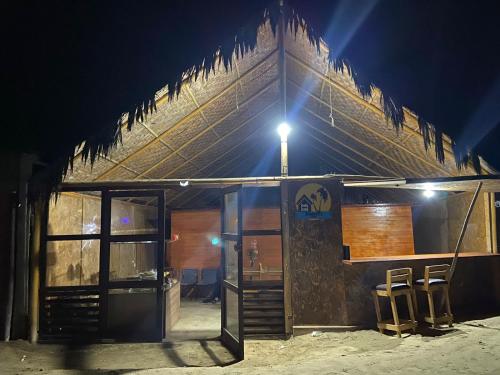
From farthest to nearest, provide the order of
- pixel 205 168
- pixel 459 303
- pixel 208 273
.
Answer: pixel 208 273 → pixel 205 168 → pixel 459 303

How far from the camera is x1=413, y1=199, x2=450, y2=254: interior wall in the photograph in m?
10.5

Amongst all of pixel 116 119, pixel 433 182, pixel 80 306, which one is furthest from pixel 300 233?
pixel 80 306

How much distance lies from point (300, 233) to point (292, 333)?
72.6 inches

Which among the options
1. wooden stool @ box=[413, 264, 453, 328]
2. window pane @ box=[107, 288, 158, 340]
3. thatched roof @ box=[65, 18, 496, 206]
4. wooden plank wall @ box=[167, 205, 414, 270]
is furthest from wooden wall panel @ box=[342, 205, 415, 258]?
window pane @ box=[107, 288, 158, 340]

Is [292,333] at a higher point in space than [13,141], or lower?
lower

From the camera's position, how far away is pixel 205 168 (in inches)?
407

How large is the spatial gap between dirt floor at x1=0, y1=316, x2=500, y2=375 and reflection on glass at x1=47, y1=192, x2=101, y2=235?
6.97 ft

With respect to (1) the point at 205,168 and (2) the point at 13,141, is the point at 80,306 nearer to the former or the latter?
(2) the point at 13,141

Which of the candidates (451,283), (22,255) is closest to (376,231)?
(451,283)

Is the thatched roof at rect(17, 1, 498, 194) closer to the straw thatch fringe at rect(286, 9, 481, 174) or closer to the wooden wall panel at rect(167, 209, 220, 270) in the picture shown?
the straw thatch fringe at rect(286, 9, 481, 174)

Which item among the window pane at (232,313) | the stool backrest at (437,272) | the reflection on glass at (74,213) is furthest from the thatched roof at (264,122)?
the window pane at (232,313)

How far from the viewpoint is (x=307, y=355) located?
585cm

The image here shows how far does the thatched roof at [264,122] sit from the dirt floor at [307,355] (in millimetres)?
2987

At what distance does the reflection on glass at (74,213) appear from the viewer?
7094 mm
